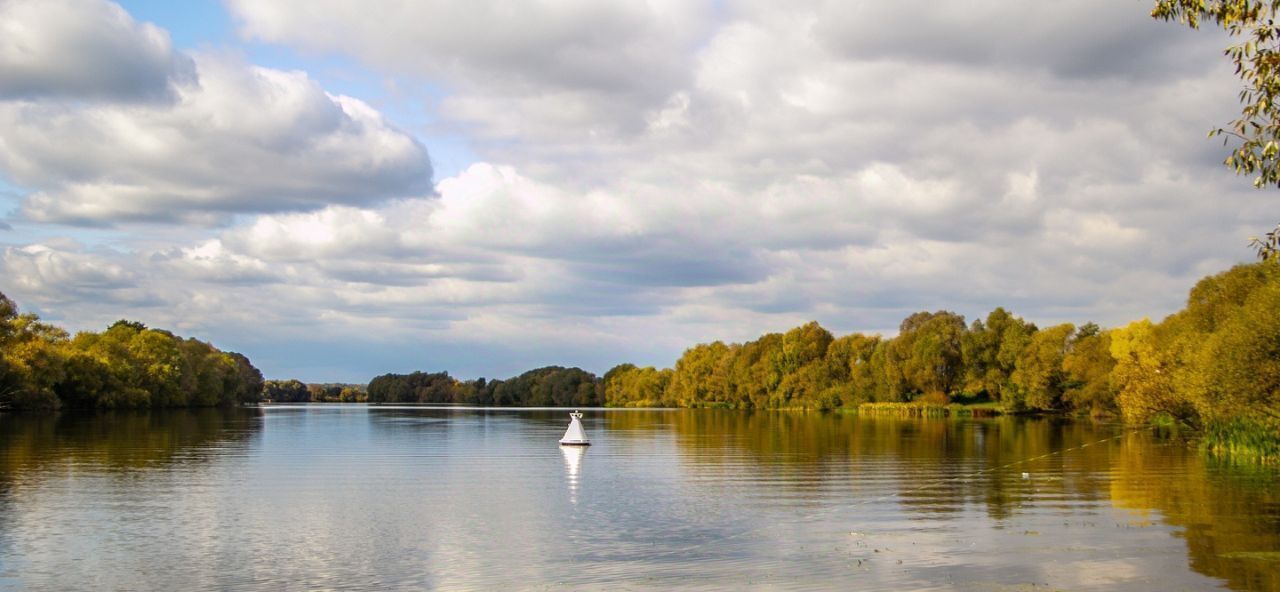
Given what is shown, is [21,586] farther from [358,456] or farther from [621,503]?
[358,456]

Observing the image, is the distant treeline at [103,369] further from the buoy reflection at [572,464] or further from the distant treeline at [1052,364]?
the distant treeline at [1052,364]

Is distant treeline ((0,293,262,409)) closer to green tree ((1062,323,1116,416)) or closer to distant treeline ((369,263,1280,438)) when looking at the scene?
distant treeline ((369,263,1280,438))

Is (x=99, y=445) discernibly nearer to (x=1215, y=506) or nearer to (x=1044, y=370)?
(x=1215, y=506)

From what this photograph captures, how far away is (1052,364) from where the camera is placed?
119 meters

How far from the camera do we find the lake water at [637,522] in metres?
18.9

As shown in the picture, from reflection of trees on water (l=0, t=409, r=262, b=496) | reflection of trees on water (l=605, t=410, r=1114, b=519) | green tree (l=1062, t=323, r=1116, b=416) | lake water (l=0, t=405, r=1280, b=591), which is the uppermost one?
green tree (l=1062, t=323, r=1116, b=416)

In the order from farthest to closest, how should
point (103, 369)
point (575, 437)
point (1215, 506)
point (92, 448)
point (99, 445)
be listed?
point (103, 369), point (575, 437), point (99, 445), point (92, 448), point (1215, 506)

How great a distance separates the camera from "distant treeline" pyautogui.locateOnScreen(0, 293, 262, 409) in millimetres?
108125

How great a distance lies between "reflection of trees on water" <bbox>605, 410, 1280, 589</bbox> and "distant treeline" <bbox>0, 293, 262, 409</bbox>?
79652 millimetres

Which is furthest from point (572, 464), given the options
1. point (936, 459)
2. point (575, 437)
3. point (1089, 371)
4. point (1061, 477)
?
point (1089, 371)

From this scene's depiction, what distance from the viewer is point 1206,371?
1697 inches

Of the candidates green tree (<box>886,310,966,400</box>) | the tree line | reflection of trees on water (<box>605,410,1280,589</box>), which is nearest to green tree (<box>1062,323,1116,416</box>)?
the tree line

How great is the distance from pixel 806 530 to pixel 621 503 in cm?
806

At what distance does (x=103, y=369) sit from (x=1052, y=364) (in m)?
118
